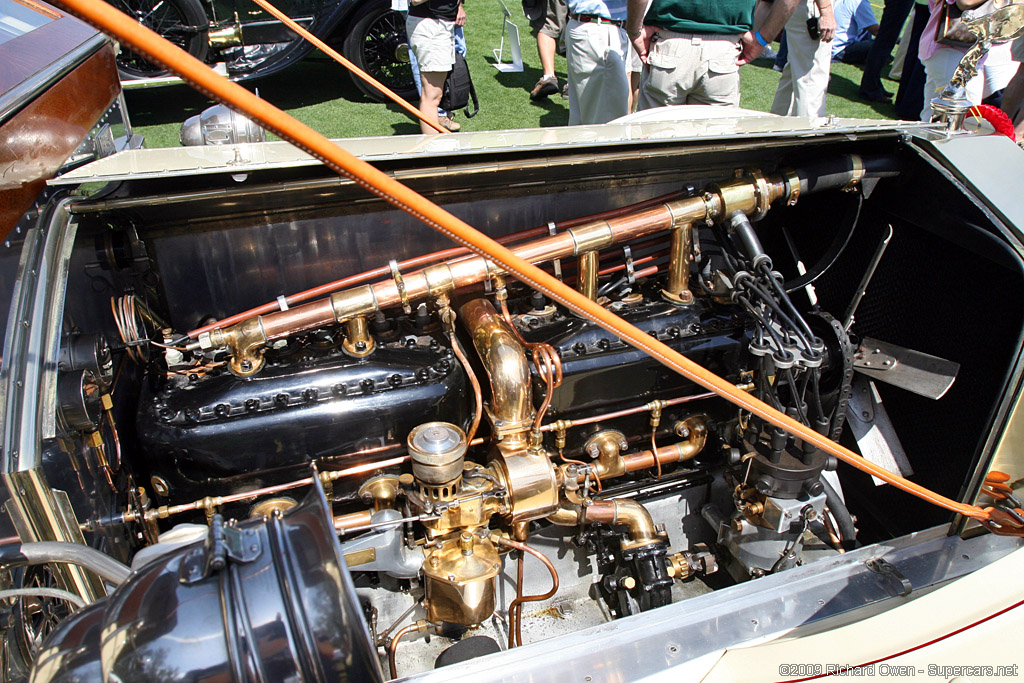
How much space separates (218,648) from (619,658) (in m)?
0.68

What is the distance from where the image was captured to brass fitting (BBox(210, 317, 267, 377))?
57.7 inches

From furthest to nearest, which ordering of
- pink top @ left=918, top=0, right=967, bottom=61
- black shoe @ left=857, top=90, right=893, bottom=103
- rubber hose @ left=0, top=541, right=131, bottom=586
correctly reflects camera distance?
black shoe @ left=857, top=90, right=893, bottom=103 < pink top @ left=918, top=0, right=967, bottom=61 < rubber hose @ left=0, top=541, right=131, bottom=586

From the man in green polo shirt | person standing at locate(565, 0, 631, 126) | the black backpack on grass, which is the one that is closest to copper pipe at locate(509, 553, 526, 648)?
the man in green polo shirt

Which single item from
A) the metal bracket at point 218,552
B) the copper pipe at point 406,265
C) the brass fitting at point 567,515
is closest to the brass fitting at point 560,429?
the brass fitting at point 567,515

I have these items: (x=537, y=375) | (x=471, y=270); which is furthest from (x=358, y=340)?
(x=537, y=375)

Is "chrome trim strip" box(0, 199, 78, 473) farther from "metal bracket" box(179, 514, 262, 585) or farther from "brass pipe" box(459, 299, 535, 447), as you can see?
"brass pipe" box(459, 299, 535, 447)

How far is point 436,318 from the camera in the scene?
5.54 ft

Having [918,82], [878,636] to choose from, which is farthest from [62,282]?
Result: [918,82]

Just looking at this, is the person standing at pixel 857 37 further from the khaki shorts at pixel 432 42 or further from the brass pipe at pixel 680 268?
the brass pipe at pixel 680 268

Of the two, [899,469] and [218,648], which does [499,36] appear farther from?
[218,648]

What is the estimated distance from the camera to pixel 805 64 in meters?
4.58

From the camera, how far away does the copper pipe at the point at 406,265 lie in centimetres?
155

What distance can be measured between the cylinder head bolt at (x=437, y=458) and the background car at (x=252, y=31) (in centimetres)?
462

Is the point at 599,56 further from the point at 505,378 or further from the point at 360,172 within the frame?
the point at 360,172
